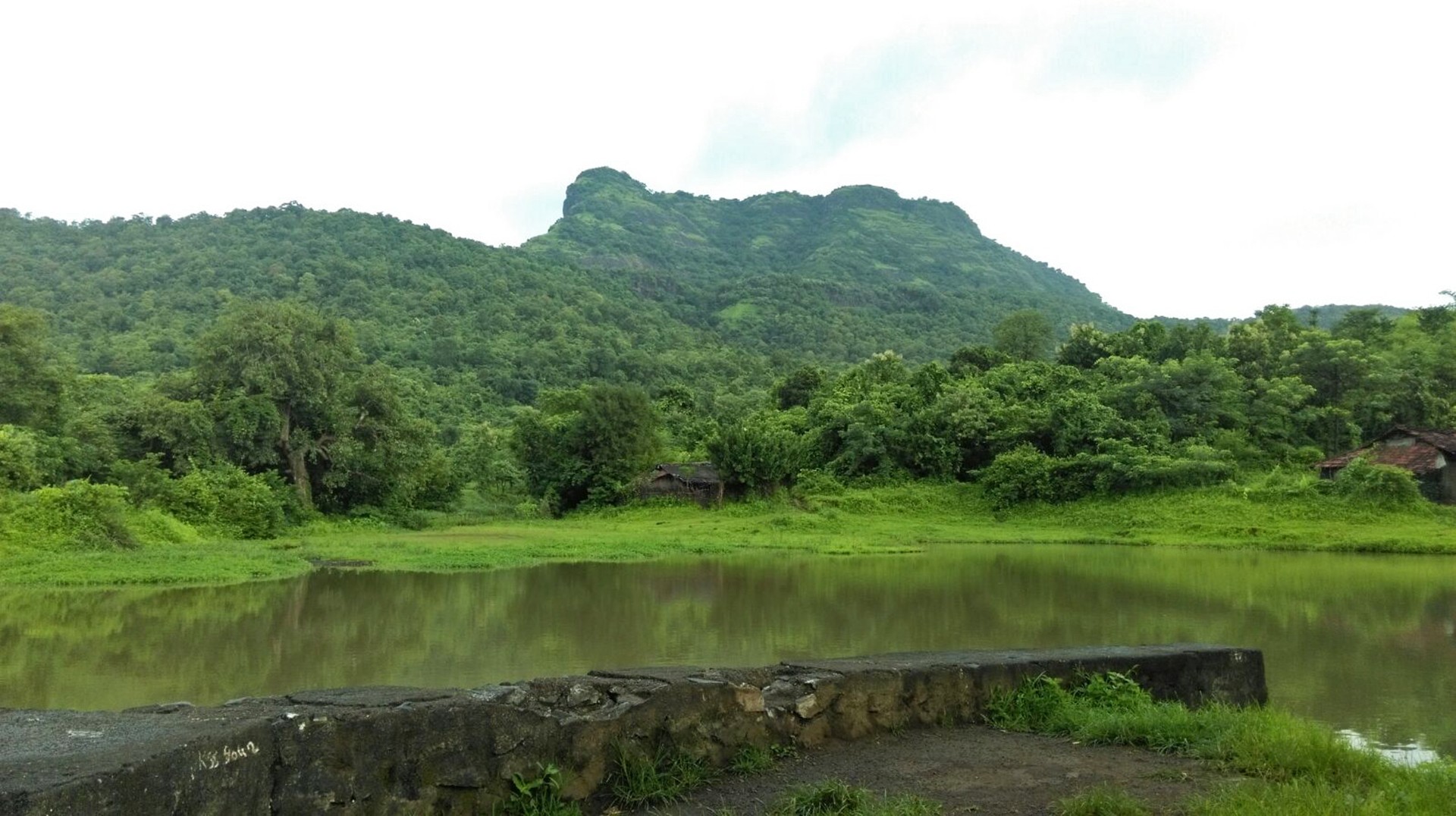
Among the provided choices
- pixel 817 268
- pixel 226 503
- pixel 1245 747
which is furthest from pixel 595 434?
pixel 817 268

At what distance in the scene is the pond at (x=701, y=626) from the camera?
982 cm

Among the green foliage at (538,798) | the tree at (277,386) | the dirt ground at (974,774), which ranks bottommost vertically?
the dirt ground at (974,774)

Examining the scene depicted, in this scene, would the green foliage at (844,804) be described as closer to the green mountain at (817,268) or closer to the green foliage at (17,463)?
the green foliage at (17,463)

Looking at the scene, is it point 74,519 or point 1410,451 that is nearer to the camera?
point 74,519

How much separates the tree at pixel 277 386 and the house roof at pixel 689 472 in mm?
12399

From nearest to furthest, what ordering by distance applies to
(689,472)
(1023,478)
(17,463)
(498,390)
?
(17,463) < (1023,478) < (689,472) < (498,390)

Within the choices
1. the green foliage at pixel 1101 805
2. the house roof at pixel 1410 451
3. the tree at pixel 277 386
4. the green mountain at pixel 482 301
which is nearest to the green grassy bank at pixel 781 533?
the house roof at pixel 1410 451

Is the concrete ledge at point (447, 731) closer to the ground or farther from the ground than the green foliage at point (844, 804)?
farther from the ground

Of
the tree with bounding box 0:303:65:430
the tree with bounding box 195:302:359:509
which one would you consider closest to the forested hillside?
the tree with bounding box 195:302:359:509

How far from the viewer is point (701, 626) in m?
13.6

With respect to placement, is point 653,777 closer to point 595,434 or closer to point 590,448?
point 595,434

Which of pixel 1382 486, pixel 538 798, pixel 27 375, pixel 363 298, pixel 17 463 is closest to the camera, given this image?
pixel 538 798

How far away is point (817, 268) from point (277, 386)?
116084 millimetres

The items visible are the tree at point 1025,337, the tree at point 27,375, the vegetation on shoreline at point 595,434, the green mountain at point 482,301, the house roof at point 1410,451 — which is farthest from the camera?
the green mountain at point 482,301
